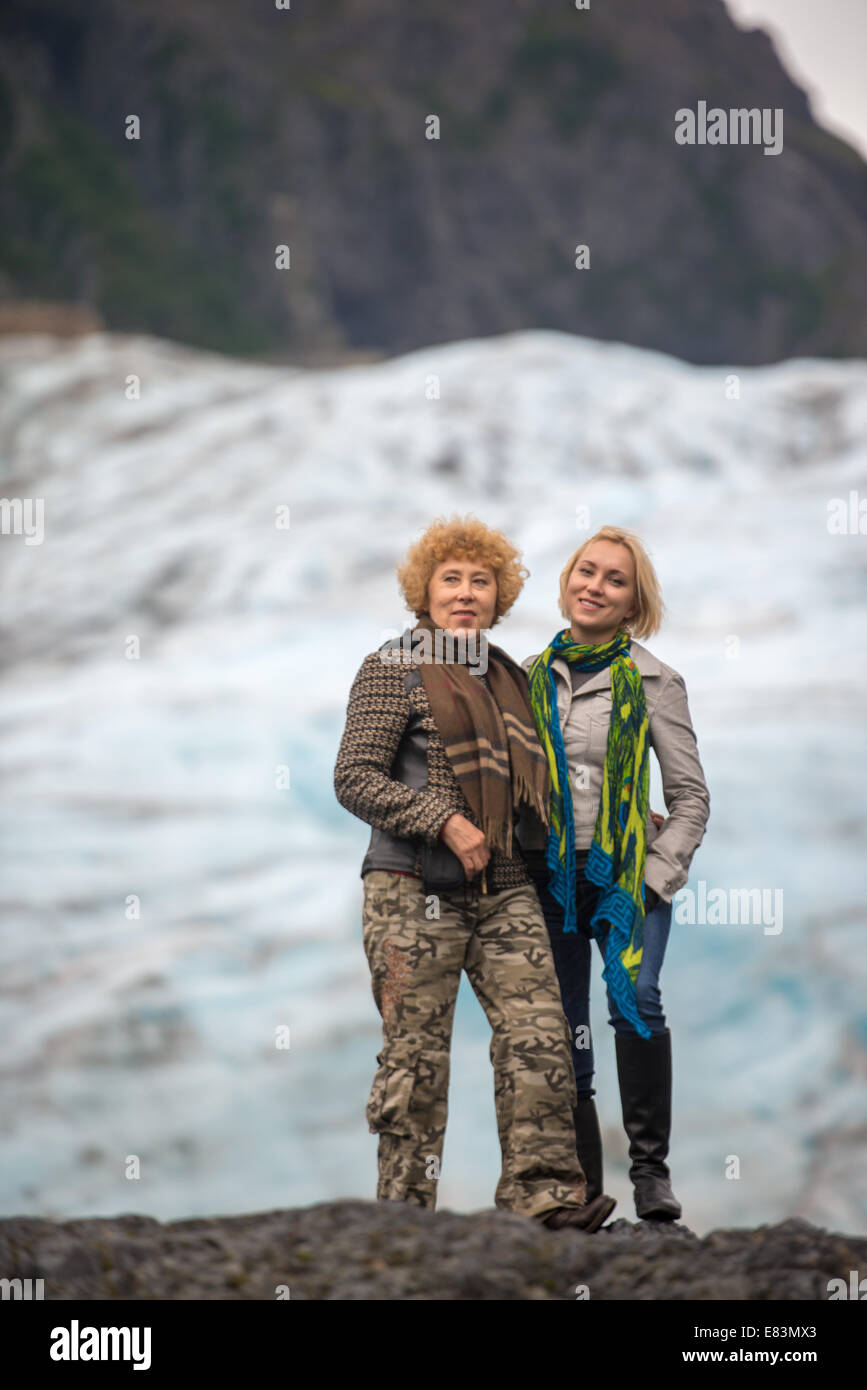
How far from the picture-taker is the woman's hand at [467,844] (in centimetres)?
248

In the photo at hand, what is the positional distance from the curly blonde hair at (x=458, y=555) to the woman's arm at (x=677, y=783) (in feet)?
1.19

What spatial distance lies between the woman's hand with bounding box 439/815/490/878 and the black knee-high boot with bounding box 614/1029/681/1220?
0.44 m

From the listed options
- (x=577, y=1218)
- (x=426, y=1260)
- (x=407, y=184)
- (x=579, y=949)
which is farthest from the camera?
(x=407, y=184)

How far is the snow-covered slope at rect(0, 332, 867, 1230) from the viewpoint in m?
7.68

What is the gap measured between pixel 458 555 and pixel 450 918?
69 centimetres

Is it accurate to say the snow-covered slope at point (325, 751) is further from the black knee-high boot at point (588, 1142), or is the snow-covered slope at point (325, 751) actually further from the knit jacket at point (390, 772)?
the knit jacket at point (390, 772)

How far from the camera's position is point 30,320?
1013 inches

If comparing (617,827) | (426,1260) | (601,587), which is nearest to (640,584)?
(601,587)

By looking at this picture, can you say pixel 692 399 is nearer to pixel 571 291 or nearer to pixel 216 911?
pixel 216 911

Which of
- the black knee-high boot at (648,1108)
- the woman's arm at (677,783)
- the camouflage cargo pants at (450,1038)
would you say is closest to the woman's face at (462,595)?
the woman's arm at (677,783)

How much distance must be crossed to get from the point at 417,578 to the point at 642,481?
444 inches

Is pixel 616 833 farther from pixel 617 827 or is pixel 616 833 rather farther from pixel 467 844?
pixel 467 844

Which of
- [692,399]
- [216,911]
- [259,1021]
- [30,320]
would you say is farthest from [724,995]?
[30,320]

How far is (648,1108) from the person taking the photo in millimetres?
2625
